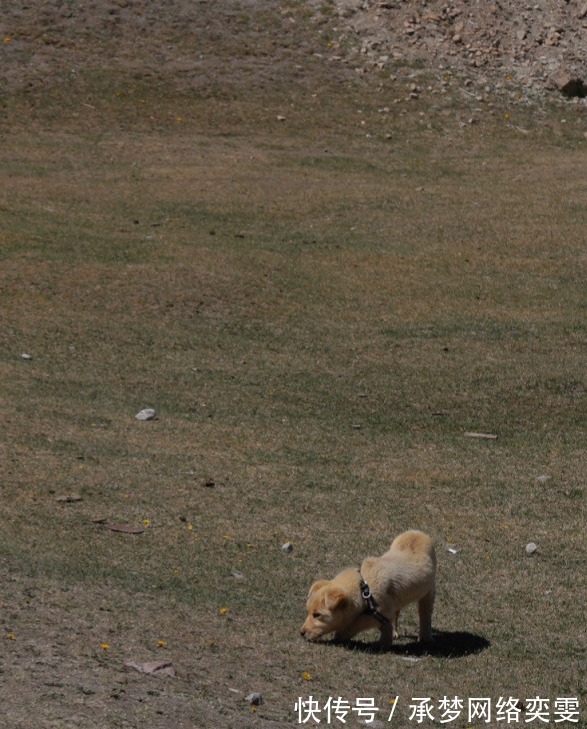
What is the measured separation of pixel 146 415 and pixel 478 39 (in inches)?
935

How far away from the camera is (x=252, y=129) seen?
30484 millimetres

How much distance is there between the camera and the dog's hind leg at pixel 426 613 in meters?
8.23

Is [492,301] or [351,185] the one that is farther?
[351,185]

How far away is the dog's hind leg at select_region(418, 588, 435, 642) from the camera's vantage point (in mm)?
8234

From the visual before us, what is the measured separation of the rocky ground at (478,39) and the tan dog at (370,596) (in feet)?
88.6

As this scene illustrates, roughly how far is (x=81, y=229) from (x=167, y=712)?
56.0ft

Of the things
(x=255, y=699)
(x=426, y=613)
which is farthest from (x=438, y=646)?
(x=255, y=699)

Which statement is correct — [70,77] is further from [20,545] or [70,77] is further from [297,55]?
[20,545]

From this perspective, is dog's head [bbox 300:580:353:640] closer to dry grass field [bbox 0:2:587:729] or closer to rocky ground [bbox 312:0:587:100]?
dry grass field [bbox 0:2:587:729]

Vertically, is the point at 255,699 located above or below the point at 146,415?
above

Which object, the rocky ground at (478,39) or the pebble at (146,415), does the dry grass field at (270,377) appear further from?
the rocky ground at (478,39)

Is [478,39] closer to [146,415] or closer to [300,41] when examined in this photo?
[300,41]

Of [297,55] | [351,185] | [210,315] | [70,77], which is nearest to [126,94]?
[70,77]

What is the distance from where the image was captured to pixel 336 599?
309 inches
